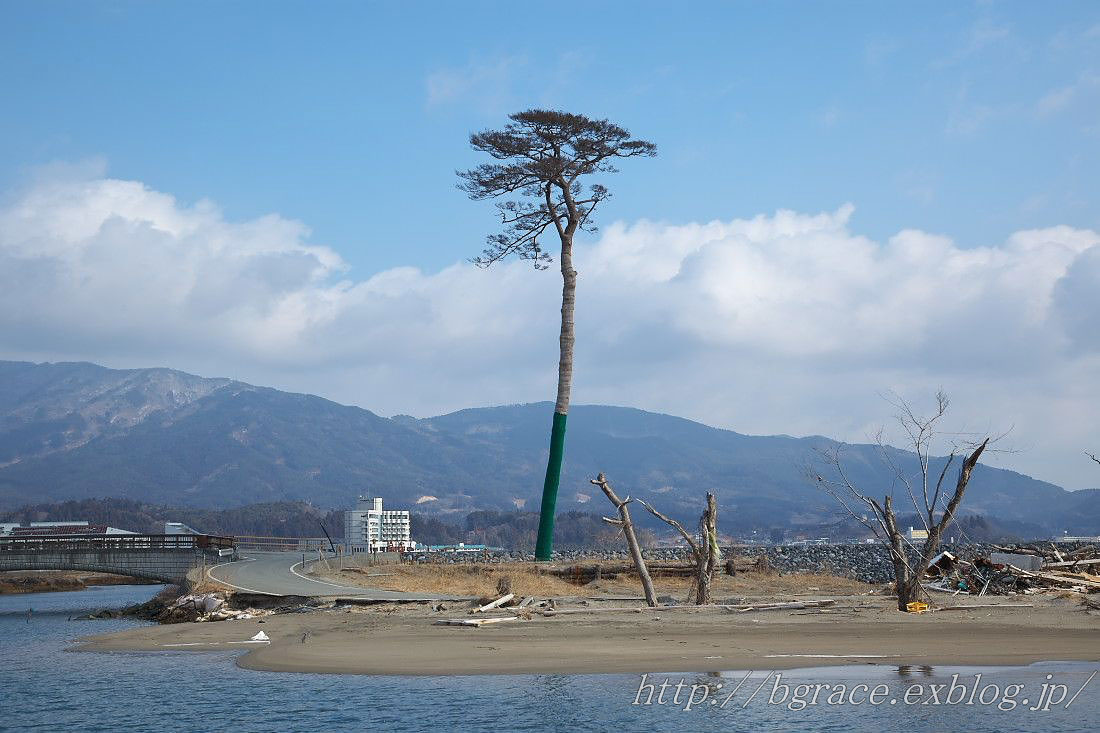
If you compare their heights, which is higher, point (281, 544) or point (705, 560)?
point (705, 560)

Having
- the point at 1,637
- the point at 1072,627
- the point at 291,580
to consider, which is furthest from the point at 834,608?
the point at 1,637

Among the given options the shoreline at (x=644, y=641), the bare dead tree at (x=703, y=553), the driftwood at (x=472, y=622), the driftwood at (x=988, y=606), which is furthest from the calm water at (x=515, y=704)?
the bare dead tree at (x=703, y=553)

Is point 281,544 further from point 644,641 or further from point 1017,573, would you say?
point 644,641

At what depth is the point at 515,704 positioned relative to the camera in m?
16.5

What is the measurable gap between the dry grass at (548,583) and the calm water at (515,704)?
1469 cm

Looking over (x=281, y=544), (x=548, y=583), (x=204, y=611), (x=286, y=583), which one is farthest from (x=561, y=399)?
(x=281, y=544)

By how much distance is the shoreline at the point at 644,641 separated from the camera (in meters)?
19.5

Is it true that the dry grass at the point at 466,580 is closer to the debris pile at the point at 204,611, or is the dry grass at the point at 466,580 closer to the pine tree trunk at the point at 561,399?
the pine tree trunk at the point at 561,399

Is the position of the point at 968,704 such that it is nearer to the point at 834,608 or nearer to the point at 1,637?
the point at 834,608

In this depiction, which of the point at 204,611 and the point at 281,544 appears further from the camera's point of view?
the point at 281,544

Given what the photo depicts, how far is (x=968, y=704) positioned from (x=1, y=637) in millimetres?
30173

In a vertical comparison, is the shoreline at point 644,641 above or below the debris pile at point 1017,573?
below

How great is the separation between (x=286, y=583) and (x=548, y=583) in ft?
29.7

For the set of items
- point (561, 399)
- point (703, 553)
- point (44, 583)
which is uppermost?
point (561, 399)
